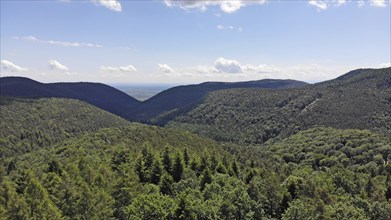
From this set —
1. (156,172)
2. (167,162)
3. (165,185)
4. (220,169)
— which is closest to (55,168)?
(156,172)

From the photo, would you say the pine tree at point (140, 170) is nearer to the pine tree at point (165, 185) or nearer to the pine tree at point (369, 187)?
the pine tree at point (165, 185)

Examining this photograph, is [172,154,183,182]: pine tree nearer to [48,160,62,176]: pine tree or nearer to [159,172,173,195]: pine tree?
[159,172,173,195]: pine tree

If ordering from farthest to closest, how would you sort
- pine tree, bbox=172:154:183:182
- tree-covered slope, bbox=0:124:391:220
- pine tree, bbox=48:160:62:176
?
1. pine tree, bbox=172:154:183:182
2. pine tree, bbox=48:160:62:176
3. tree-covered slope, bbox=0:124:391:220

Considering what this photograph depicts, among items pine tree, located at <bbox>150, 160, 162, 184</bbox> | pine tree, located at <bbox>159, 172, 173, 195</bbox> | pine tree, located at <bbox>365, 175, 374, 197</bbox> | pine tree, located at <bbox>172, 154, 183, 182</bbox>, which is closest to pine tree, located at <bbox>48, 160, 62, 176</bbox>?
pine tree, located at <bbox>150, 160, 162, 184</bbox>

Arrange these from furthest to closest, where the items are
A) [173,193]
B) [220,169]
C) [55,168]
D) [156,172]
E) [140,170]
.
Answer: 1. [220,169]
2. [140,170]
3. [156,172]
4. [55,168]
5. [173,193]

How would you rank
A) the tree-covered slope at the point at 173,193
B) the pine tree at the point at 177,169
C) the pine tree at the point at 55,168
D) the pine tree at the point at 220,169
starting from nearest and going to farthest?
1. the tree-covered slope at the point at 173,193
2. the pine tree at the point at 55,168
3. the pine tree at the point at 177,169
4. the pine tree at the point at 220,169

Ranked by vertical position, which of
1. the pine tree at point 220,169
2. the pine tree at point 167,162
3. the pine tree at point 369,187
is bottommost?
the pine tree at point 369,187

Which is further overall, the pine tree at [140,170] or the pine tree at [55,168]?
the pine tree at [140,170]

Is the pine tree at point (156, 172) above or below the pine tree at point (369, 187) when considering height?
above

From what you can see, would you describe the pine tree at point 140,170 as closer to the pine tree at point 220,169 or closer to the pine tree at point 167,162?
the pine tree at point 167,162

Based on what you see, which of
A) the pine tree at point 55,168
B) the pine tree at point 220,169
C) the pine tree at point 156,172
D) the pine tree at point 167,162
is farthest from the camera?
the pine tree at point 220,169

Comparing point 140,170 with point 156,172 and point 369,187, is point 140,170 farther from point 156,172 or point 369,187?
point 369,187

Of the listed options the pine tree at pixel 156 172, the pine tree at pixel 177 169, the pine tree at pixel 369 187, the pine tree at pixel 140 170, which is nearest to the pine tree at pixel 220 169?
the pine tree at pixel 177 169
